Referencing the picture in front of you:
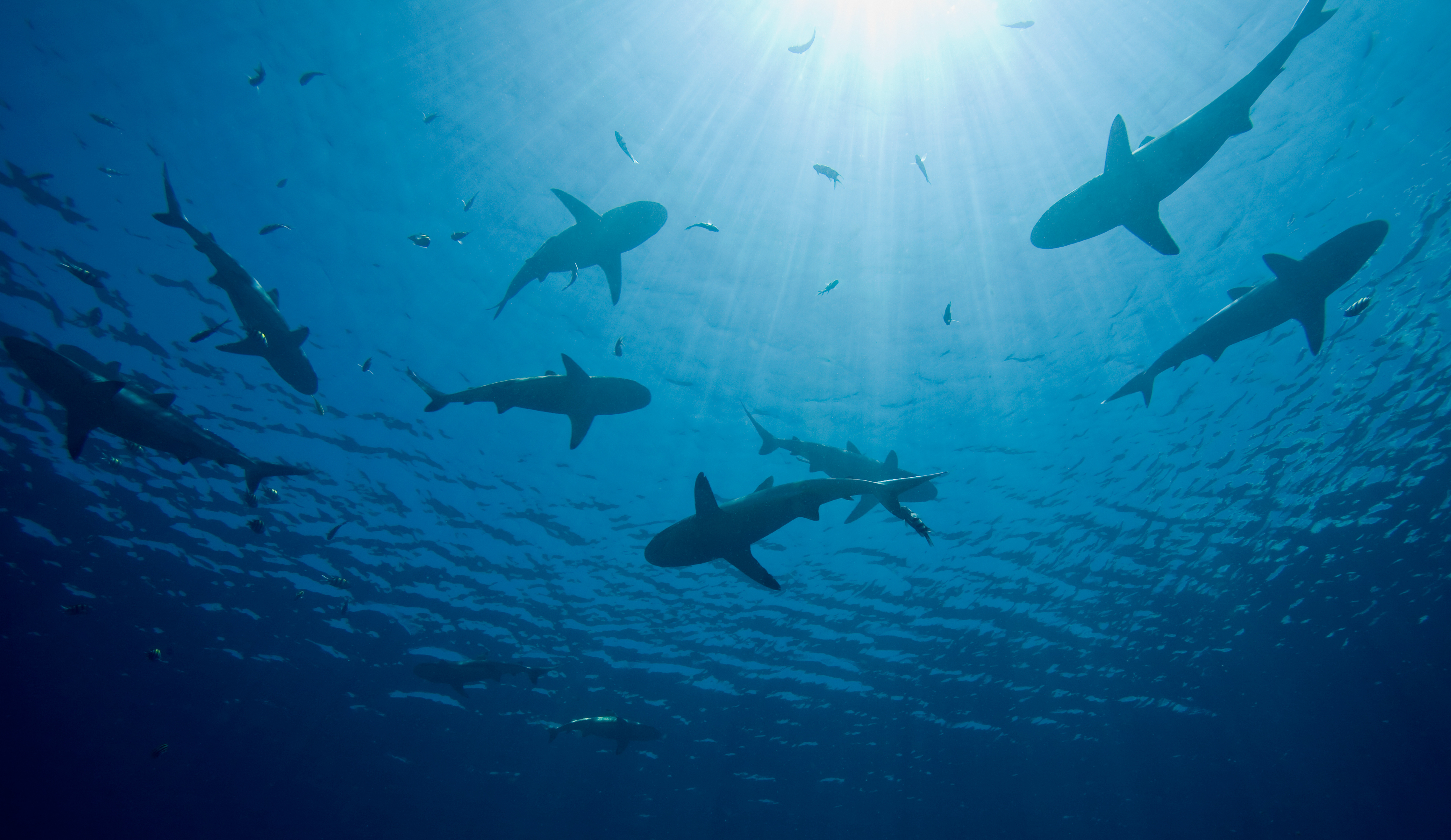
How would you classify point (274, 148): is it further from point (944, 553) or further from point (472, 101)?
point (944, 553)

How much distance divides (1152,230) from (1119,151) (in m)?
1.14

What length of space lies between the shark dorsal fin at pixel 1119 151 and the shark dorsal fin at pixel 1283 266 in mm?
2008

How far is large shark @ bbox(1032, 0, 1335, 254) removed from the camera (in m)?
4.89

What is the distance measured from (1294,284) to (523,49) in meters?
11.7

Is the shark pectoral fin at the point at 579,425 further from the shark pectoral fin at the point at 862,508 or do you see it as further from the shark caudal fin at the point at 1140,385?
the shark caudal fin at the point at 1140,385

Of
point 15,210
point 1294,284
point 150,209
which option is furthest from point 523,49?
point 1294,284

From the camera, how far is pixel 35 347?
4.74 m

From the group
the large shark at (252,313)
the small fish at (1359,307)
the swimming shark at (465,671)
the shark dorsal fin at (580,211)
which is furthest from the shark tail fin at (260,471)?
the small fish at (1359,307)

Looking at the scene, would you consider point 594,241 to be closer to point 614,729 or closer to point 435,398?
point 435,398

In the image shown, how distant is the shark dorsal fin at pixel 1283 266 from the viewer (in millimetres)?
5758

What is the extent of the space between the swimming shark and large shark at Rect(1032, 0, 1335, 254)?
13.0 metres

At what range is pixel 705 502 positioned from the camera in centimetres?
444

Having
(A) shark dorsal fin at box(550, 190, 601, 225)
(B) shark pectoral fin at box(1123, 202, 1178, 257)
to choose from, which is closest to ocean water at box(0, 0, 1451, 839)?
(B) shark pectoral fin at box(1123, 202, 1178, 257)

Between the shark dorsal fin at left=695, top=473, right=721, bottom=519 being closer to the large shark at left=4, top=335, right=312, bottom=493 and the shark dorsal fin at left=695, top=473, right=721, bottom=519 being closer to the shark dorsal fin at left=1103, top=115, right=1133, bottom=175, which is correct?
the large shark at left=4, top=335, right=312, bottom=493
